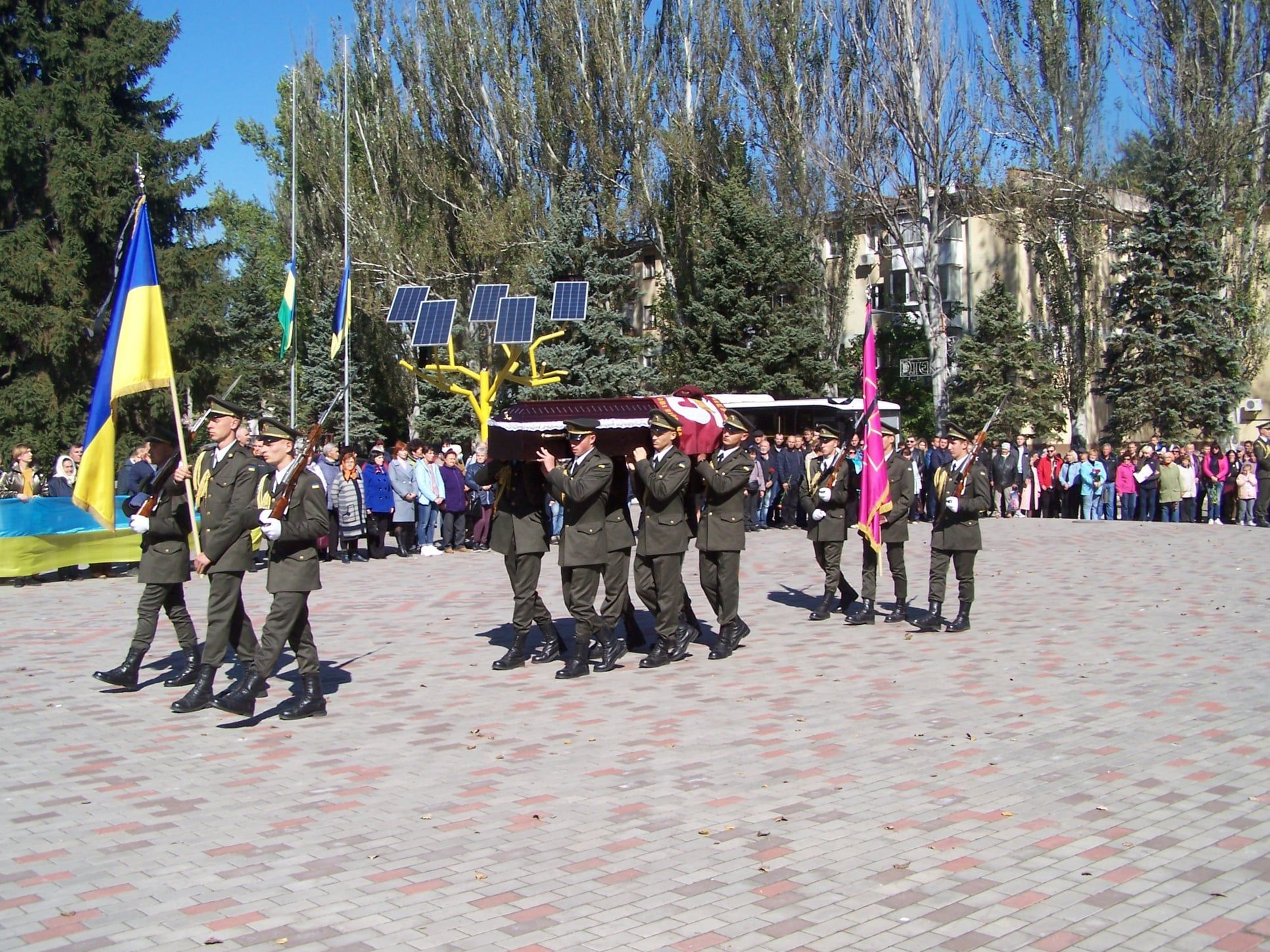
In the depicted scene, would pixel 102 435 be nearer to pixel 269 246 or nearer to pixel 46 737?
pixel 46 737

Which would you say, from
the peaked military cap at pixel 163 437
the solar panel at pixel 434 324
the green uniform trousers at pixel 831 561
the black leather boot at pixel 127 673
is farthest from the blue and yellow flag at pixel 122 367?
the solar panel at pixel 434 324

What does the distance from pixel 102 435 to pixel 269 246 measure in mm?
60323

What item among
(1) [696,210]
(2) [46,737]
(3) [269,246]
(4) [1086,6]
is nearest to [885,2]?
(4) [1086,6]

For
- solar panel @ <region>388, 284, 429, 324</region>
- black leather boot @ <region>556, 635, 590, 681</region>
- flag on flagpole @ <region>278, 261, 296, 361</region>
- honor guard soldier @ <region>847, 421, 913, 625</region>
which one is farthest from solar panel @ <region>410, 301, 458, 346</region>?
black leather boot @ <region>556, 635, 590, 681</region>

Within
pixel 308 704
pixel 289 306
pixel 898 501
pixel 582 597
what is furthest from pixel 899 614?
pixel 289 306

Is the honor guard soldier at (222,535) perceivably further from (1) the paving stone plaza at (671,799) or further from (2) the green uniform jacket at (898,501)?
(2) the green uniform jacket at (898,501)

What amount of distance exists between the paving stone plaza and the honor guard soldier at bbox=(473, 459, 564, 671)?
44cm

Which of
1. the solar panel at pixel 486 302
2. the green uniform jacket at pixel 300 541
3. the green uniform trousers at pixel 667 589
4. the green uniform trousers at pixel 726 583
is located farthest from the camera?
the solar panel at pixel 486 302

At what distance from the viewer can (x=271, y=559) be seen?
8.19 m

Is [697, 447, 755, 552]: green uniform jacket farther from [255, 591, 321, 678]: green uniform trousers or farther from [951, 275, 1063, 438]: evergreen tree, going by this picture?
[951, 275, 1063, 438]: evergreen tree

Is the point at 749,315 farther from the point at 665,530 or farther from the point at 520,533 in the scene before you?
the point at 520,533

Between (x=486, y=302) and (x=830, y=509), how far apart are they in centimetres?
2426

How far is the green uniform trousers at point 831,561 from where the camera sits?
12312mm

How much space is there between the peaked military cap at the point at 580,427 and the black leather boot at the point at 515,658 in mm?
1677
